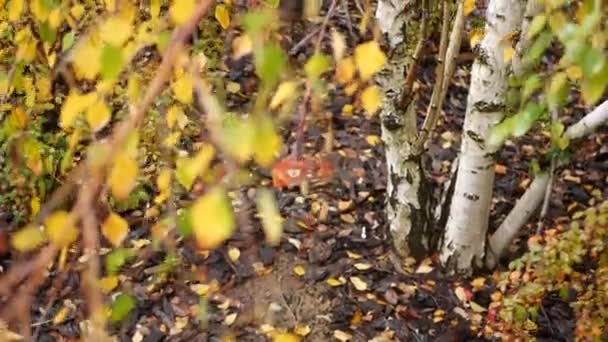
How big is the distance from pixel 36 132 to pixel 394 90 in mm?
1404

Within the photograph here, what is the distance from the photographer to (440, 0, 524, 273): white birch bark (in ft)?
8.88

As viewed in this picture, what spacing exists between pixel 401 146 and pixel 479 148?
1.09 ft

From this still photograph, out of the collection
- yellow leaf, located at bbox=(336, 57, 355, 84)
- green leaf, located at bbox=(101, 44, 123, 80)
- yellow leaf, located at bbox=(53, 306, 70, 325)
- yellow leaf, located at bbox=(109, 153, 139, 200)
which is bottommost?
yellow leaf, located at bbox=(53, 306, 70, 325)

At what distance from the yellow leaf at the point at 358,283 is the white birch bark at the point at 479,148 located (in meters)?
0.34

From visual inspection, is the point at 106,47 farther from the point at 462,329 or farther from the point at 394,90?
the point at 462,329

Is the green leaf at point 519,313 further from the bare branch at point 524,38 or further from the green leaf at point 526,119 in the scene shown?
the green leaf at point 526,119

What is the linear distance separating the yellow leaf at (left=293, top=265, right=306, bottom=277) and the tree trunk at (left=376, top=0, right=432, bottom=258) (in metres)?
0.39

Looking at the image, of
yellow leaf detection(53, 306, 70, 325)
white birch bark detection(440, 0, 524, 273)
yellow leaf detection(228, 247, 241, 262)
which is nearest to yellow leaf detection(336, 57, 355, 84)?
white birch bark detection(440, 0, 524, 273)

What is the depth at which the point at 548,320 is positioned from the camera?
10.6ft

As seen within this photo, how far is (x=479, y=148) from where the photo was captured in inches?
116

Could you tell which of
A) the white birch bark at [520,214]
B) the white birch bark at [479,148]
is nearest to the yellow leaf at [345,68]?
the white birch bark at [479,148]

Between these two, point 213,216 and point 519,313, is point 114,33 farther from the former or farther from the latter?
point 519,313

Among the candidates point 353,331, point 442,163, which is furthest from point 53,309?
point 442,163

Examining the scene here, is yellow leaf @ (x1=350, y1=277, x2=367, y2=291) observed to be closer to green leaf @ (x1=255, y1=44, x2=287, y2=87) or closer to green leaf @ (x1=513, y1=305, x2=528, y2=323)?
green leaf @ (x1=513, y1=305, x2=528, y2=323)
